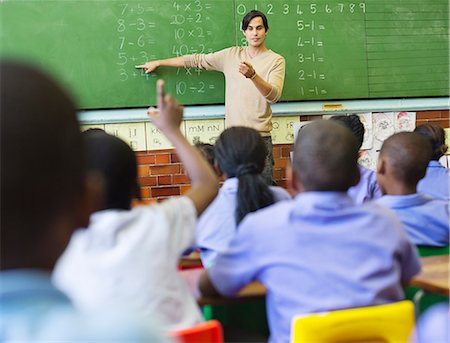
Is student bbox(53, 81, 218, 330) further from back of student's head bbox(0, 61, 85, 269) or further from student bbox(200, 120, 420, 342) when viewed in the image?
back of student's head bbox(0, 61, 85, 269)

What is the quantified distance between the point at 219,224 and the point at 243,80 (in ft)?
6.62

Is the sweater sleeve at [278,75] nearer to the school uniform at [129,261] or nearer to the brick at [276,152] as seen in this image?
the brick at [276,152]

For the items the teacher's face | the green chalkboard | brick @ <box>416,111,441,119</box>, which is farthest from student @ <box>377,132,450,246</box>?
brick @ <box>416,111,441,119</box>

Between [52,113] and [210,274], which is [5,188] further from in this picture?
[210,274]

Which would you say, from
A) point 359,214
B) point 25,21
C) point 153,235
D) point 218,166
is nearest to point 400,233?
point 359,214

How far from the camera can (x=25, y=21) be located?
3639 mm

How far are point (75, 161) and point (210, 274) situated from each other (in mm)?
883

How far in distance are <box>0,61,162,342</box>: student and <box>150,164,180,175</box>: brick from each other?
3.40 m

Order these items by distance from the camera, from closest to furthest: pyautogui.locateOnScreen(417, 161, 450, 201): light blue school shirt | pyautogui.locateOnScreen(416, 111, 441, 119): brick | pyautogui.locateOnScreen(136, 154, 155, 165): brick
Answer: pyautogui.locateOnScreen(417, 161, 450, 201): light blue school shirt < pyautogui.locateOnScreen(136, 154, 155, 165): brick < pyautogui.locateOnScreen(416, 111, 441, 119): brick

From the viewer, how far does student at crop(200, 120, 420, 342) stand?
1318mm

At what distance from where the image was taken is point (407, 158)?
7.11 ft

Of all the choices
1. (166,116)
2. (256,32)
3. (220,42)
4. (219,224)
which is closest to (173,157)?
(220,42)

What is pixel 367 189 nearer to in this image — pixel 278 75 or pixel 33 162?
pixel 278 75

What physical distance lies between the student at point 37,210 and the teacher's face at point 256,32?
332cm
